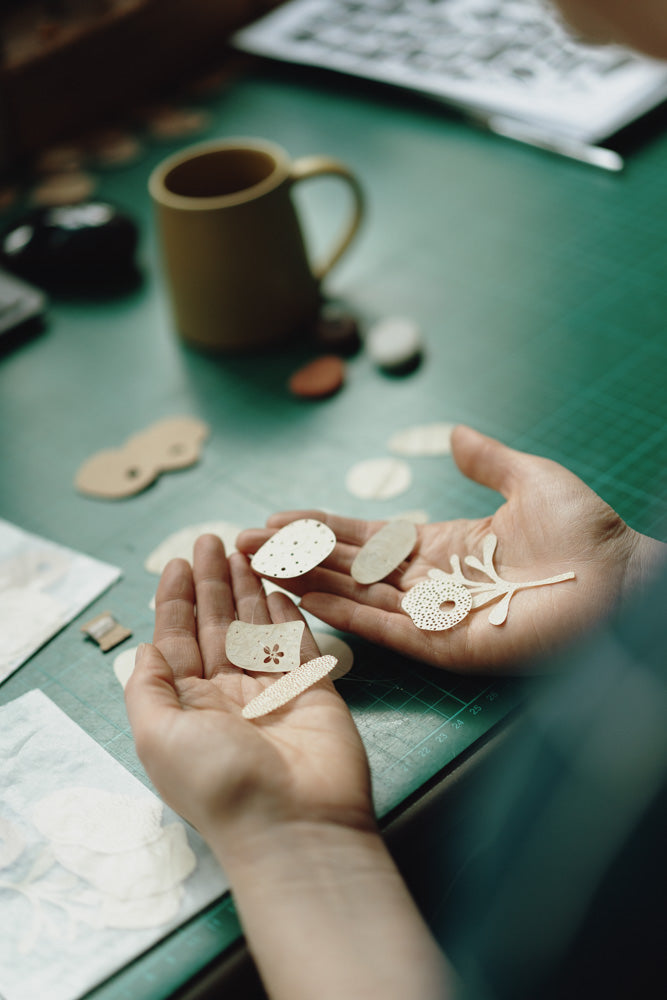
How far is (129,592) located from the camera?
0.79 metres

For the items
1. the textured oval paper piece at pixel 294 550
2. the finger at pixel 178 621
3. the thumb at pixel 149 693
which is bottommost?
the finger at pixel 178 621

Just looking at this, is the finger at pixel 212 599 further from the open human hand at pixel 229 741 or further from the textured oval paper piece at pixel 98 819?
the textured oval paper piece at pixel 98 819

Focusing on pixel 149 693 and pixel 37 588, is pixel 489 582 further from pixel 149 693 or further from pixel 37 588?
pixel 37 588

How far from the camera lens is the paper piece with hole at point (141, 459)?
897 mm

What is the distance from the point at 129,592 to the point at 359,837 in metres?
0.34

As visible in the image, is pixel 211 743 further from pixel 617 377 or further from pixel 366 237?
pixel 366 237

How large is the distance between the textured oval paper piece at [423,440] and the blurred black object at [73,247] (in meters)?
0.50

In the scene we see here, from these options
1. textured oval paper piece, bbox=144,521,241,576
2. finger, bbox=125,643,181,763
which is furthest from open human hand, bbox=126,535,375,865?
textured oval paper piece, bbox=144,521,241,576

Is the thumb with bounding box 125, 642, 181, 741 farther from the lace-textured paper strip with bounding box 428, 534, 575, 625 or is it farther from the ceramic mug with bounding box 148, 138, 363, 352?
the ceramic mug with bounding box 148, 138, 363, 352

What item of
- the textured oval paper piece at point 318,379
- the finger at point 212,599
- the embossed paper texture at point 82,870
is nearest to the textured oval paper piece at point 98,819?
the embossed paper texture at point 82,870

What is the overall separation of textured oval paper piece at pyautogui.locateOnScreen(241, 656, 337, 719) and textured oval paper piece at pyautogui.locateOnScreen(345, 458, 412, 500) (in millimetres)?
229

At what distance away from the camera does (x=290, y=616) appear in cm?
69

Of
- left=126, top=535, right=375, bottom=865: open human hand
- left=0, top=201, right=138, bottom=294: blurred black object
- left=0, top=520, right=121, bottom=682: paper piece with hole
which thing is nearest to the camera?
left=126, top=535, right=375, bottom=865: open human hand

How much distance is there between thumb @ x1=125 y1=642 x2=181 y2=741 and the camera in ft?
1.90
